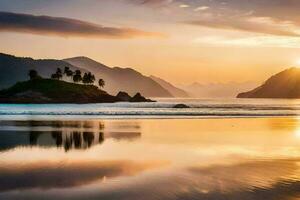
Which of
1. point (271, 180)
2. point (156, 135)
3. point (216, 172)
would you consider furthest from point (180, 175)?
point (156, 135)

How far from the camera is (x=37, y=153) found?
3209 cm

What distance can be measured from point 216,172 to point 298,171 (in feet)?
13.7

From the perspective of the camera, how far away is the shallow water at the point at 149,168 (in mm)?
19281

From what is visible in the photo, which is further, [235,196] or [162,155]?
[162,155]

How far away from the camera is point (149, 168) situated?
26.2m

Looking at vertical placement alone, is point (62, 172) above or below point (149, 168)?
above

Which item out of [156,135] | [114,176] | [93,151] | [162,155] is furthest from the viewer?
[156,135]

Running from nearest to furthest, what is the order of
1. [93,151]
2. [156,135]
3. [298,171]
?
[298,171] → [93,151] → [156,135]

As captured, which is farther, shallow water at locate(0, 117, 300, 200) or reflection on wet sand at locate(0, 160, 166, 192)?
reflection on wet sand at locate(0, 160, 166, 192)

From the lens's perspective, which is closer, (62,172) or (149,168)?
(62,172)

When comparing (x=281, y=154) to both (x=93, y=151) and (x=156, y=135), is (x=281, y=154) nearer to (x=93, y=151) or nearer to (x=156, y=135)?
(x=93, y=151)

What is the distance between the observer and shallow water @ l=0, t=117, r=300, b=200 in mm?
19281

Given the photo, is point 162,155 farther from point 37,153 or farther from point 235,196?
point 235,196

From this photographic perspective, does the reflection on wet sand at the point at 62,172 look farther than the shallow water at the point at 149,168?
Yes
